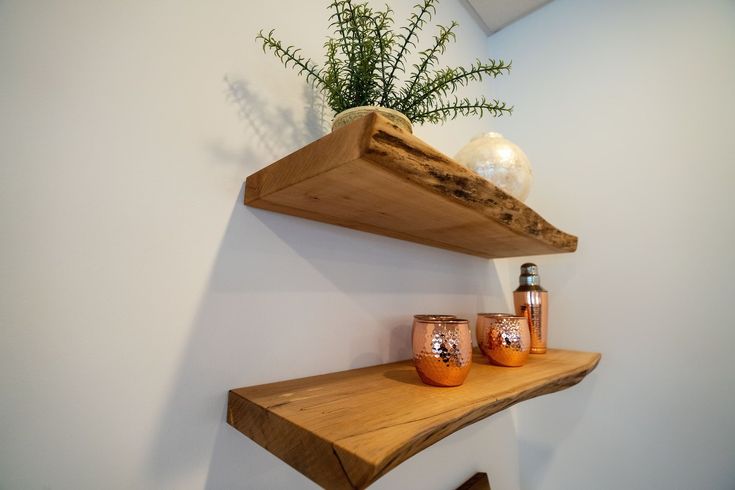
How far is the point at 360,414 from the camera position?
0.38 meters

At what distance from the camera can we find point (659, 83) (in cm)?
95

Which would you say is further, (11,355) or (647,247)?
(647,247)

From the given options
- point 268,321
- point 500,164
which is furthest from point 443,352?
point 500,164

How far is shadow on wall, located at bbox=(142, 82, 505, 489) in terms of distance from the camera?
16.7 inches

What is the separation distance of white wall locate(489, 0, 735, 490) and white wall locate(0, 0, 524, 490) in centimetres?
80

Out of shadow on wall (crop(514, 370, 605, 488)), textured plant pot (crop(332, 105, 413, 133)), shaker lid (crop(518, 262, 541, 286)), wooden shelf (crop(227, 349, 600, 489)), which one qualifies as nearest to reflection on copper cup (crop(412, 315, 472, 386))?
wooden shelf (crop(227, 349, 600, 489))

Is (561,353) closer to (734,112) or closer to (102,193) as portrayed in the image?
(734,112)

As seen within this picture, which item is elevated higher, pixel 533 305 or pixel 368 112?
pixel 368 112

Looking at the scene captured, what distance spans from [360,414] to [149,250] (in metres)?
0.33

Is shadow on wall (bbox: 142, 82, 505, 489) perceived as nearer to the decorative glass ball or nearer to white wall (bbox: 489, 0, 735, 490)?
the decorative glass ball

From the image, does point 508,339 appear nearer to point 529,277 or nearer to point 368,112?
point 529,277

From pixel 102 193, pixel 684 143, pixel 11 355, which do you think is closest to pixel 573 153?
pixel 684 143

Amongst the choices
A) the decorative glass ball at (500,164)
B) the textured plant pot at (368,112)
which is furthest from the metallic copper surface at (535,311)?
the textured plant pot at (368,112)

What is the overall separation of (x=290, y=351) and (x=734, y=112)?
123 centimetres
